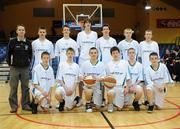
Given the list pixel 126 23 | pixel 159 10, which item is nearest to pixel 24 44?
pixel 159 10

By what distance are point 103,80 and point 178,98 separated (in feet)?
8.95

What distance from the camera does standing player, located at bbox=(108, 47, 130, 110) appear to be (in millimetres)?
6777

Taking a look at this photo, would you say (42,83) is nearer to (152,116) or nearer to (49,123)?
(49,123)

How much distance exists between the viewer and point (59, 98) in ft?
22.1

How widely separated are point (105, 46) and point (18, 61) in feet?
6.36

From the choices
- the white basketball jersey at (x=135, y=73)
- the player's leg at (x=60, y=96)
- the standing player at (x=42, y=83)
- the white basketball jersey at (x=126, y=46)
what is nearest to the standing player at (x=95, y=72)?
the player's leg at (x=60, y=96)

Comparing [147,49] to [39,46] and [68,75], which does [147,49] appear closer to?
[68,75]

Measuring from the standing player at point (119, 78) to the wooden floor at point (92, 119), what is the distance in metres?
0.26

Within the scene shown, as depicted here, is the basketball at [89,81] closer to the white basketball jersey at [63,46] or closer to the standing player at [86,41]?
the standing player at [86,41]

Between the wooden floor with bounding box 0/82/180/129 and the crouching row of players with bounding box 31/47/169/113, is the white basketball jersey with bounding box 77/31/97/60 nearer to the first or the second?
the crouching row of players with bounding box 31/47/169/113

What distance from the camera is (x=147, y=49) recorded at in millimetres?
7586

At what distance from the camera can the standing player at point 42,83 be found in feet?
21.8

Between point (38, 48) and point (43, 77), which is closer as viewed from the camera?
point (43, 77)

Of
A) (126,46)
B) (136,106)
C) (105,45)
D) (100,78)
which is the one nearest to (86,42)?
(105,45)
